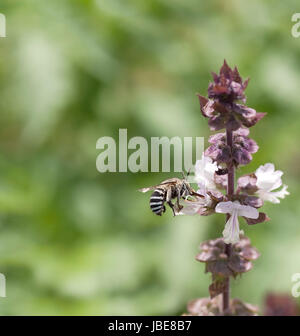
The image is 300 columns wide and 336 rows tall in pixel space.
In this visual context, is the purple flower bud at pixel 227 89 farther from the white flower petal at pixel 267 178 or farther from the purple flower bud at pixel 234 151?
the white flower petal at pixel 267 178

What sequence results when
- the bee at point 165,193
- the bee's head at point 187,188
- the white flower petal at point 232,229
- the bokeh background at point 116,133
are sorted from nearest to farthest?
the white flower petal at point 232,229 → the bee's head at point 187,188 → the bee at point 165,193 → the bokeh background at point 116,133

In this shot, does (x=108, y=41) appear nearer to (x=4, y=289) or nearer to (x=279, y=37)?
(x=279, y=37)

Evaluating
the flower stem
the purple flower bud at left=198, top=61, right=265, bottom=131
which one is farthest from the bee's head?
the purple flower bud at left=198, top=61, right=265, bottom=131

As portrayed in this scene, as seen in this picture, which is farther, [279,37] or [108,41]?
[279,37]

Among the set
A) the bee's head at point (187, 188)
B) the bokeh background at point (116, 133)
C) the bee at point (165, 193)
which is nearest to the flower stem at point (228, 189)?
the bee's head at point (187, 188)

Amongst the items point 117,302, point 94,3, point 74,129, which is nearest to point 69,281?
point 117,302

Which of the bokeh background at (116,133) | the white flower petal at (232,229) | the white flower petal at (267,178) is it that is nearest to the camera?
the white flower petal at (232,229)

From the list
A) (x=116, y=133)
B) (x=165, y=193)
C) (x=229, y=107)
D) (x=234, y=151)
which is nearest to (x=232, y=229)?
(x=234, y=151)
